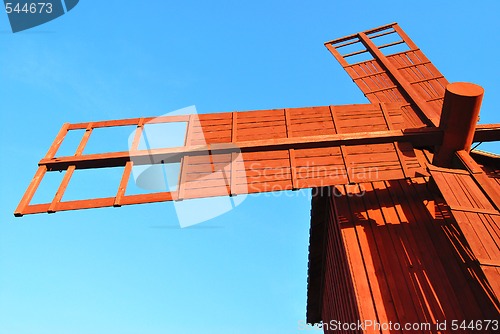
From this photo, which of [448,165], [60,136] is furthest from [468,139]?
[60,136]

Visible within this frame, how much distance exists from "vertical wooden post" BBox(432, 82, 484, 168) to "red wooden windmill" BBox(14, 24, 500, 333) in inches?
0.7

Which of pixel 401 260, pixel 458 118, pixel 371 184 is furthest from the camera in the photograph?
pixel 371 184

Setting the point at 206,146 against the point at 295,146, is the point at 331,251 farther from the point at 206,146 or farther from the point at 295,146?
the point at 206,146

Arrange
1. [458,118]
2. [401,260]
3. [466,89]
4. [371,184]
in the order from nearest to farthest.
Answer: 1. [401,260]
2. [466,89]
3. [458,118]
4. [371,184]

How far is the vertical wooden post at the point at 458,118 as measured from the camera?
22.6ft

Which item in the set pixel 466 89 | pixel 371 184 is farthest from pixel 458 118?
pixel 371 184

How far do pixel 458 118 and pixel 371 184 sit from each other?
1.79 meters

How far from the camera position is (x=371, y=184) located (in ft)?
25.6

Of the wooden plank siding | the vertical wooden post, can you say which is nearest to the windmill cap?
the vertical wooden post

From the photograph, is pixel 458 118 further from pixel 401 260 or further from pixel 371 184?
pixel 401 260

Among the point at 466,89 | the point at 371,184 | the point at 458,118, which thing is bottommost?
the point at 371,184

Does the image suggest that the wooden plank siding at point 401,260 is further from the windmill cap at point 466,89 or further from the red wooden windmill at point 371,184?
the windmill cap at point 466,89

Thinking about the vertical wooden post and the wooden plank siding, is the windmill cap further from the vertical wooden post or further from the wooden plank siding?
the wooden plank siding

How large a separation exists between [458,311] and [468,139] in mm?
2966
